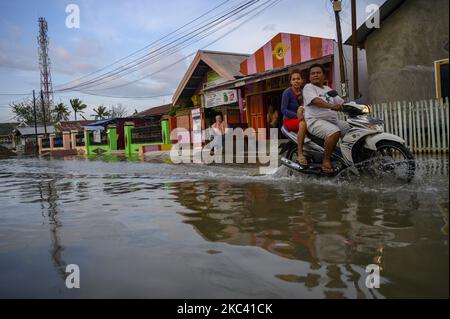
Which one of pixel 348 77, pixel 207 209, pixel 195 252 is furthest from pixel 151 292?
pixel 348 77

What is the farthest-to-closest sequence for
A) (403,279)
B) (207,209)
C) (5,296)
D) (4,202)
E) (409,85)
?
(409,85), (4,202), (207,209), (5,296), (403,279)

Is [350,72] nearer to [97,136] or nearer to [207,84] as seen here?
[207,84]

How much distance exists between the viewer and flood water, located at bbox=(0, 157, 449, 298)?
2.34m

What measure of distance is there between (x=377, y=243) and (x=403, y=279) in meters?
0.66

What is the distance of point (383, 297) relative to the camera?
6.84 ft

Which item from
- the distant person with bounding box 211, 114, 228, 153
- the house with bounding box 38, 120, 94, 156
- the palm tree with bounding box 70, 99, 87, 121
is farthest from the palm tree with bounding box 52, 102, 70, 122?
the distant person with bounding box 211, 114, 228, 153

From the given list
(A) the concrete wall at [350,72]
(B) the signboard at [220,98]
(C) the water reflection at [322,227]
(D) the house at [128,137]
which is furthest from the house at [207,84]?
(C) the water reflection at [322,227]

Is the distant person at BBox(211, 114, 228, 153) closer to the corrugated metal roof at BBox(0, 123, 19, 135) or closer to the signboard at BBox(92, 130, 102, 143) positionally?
the signboard at BBox(92, 130, 102, 143)

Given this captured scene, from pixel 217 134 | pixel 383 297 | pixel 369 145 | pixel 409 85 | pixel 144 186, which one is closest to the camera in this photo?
pixel 383 297

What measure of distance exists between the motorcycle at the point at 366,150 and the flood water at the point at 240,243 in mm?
195

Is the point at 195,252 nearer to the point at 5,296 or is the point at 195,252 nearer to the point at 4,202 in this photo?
the point at 5,296

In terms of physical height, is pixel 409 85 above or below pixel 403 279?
above

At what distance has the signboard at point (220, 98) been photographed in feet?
68.0

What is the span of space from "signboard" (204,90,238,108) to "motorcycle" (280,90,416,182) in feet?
48.3
